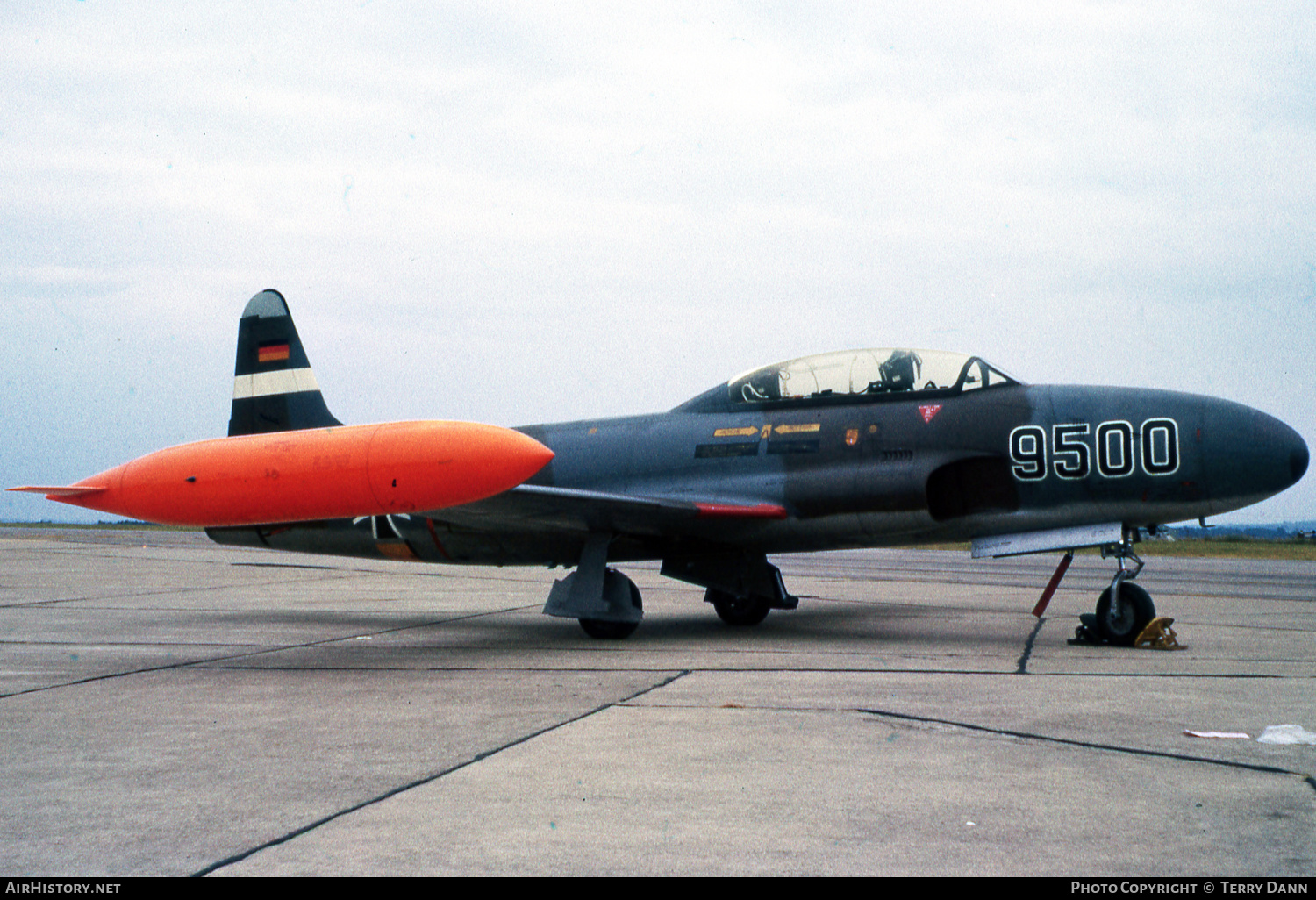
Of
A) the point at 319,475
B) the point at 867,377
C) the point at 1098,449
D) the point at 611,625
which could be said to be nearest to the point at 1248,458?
the point at 1098,449

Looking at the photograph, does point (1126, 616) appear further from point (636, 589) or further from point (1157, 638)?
point (636, 589)

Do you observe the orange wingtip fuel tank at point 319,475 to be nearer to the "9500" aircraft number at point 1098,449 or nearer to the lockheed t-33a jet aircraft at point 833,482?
the lockheed t-33a jet aircraft at point 833,482

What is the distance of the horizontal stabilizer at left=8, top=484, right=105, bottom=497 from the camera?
31.2 ft

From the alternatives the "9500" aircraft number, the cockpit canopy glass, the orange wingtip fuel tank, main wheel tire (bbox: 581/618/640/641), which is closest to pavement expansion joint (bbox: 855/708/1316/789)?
the orange wingtip fuel tank

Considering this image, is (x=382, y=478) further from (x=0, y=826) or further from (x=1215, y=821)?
(x=1215, y=821)

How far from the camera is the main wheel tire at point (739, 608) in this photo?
41.6ft

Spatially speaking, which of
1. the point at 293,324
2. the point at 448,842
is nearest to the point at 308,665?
the point at 448,842

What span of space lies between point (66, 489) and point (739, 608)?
23.0 feet

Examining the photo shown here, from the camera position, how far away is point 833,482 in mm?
11039

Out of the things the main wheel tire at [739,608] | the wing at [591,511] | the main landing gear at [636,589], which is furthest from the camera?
the main wheel tire at [739,608]

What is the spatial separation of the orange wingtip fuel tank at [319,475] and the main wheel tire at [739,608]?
4.55 meters

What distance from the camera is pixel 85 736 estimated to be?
19.7ft

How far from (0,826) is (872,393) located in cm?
863

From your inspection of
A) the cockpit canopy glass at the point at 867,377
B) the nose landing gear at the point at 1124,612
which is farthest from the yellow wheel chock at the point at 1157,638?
the cockpit canopy glass at the point at 867,377
